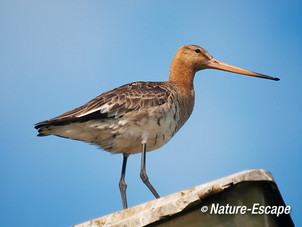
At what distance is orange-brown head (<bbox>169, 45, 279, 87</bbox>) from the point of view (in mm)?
8625

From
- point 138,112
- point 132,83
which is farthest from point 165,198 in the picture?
point 132,83

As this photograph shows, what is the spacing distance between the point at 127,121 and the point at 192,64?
2.42 metres

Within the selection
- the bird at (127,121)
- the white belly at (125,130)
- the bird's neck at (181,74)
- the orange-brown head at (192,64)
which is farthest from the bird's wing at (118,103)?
the orange-brown head at (192,64)

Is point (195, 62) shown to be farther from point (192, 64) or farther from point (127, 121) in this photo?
point (127, 121)

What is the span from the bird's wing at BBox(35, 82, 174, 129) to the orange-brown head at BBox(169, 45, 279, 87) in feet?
3.66

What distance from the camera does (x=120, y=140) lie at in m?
7.11

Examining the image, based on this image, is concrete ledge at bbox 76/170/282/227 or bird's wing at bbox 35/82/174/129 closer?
concrete ledge at bbox 76/170/282/227

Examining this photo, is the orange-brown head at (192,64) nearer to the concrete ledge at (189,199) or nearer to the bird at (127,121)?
the bird at (127,121)

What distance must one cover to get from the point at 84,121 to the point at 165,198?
10.1 feet

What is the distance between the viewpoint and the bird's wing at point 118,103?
267 inches

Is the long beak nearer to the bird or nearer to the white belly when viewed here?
the bird

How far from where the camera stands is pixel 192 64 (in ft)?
28.8

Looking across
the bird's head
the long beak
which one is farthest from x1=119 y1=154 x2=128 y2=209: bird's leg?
the long beak

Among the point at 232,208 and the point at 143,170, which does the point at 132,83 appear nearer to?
the point at 143,170
